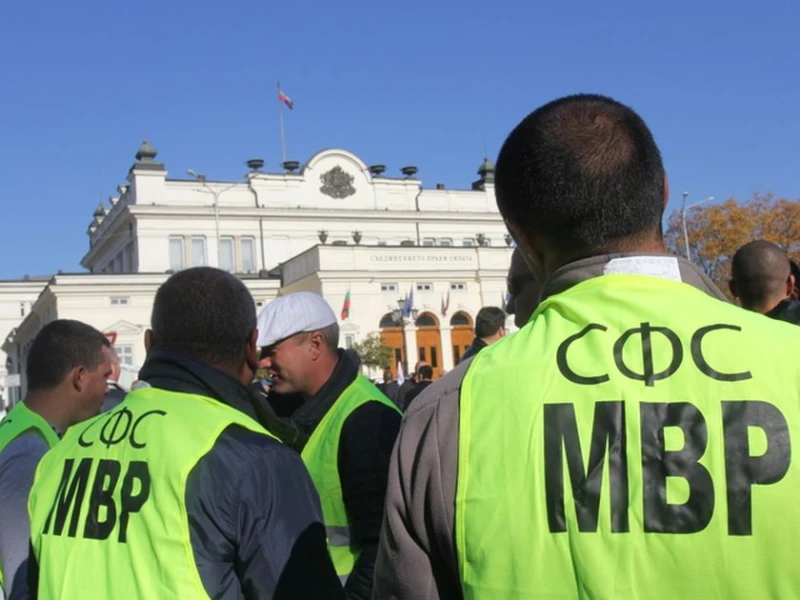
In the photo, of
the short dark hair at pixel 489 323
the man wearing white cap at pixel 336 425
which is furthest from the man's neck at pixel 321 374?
the short dark hair at pixel 489 323

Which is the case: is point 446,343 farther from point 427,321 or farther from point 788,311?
point 788,311

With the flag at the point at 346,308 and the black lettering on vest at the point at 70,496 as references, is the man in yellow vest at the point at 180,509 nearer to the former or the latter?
the black lettering on vest at the point at 70,496

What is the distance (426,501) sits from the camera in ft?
5.15

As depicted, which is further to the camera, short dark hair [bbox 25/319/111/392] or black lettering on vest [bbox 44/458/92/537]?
short dark hair [bbox 25/319/111/392]

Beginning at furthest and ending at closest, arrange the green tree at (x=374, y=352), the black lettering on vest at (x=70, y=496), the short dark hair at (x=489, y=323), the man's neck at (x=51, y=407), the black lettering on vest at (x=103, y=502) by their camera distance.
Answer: the green tree at (x=374, y=352) → the short dark hair at (x=489, y=323) → the man's neck at (x=51, y=407) → the black lettering on vest at (x=70, y=496) → the black lettering on vest at (x=103, y=502)

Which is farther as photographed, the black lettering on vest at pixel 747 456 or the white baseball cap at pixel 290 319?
the white baseball cap at pixel 290 319

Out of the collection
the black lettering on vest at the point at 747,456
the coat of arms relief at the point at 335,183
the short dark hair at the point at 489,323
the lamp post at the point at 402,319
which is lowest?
the black lettering on vest at the point at 747,456

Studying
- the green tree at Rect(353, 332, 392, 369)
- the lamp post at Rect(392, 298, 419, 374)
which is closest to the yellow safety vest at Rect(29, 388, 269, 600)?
the green tree at Rect(353, 332, 392, 369)

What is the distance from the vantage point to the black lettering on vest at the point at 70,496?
251cm

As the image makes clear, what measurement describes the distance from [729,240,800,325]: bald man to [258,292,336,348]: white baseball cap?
208cm

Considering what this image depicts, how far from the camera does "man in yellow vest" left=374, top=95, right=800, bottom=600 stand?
1.39 metres

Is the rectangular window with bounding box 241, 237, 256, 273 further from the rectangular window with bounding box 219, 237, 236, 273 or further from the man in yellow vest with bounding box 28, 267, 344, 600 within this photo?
the man in yellow vest with bounding box 28, 267, 344, 600

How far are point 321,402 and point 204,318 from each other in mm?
1062

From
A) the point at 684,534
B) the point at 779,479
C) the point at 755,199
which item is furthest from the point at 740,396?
the point at 755,199
